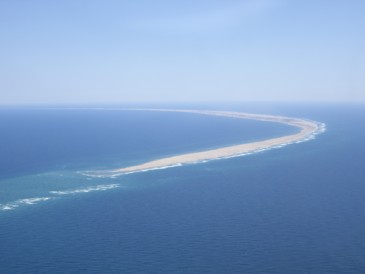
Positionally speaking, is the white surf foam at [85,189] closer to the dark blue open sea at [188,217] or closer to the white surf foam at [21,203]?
the dark blue open sea at [188,217]

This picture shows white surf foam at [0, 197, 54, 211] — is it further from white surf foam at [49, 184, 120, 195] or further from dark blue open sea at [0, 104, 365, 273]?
white surf foam at [49, 184, 120, 195]

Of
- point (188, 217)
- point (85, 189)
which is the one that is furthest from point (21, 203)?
point (188, 217)

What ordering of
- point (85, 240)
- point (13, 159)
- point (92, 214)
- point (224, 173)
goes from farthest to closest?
point (13, 159)
point (224, 173)
point (92, 214)
point (85, 240)

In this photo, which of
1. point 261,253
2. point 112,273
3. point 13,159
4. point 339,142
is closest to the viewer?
point 112,273

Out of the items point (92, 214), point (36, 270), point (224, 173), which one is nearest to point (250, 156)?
point (224, 173)

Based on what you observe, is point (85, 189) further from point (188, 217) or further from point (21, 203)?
point (188, 217)

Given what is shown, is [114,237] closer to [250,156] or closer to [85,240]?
[85,240]

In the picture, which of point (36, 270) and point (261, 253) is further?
point (261, 253)

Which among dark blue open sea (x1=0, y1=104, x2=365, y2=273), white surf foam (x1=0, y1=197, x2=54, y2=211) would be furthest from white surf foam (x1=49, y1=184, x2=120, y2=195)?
white surf foam (x1=0, y1=197, x2=54, y2=211)

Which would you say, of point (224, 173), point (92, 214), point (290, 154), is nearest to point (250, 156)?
point (290, 154)
